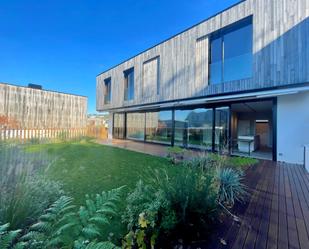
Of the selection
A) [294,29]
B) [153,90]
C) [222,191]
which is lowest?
[222,191]

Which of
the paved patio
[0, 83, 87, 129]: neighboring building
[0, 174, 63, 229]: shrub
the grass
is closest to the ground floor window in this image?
the paved patio

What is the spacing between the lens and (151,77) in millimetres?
13406

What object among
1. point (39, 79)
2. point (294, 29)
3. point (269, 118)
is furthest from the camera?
point (39, 79)

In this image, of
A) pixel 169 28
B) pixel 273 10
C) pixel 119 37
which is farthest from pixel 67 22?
pixel 273 10

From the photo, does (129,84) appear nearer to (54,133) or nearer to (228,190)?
(54,133)

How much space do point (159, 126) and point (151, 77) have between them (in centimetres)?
382

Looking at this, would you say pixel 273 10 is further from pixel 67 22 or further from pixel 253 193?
pixel 67 22

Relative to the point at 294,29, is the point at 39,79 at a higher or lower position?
higher

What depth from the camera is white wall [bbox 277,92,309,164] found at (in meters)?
6.99

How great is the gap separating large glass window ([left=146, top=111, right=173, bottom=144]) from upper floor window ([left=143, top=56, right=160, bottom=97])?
191 centimetres

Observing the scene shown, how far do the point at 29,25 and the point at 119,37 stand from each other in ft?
21.1

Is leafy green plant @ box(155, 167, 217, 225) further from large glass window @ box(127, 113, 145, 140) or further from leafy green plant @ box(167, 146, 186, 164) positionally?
large glass window @ box(127, 113, 145, 140)

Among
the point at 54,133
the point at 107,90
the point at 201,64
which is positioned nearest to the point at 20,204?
the point at 201,64

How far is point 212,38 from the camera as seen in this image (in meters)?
9.68
